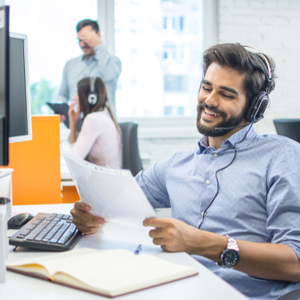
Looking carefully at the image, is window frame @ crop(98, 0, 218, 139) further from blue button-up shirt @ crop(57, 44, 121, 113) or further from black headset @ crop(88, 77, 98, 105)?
black headset @ crop(88, 77, 98, 105)

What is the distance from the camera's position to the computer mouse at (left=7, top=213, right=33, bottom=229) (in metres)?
1.00

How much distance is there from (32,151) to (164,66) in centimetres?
215

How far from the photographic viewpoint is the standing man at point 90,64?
295 cm

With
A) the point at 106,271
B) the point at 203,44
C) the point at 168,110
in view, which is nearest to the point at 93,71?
the point at 168,110

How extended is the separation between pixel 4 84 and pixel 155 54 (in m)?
2.81

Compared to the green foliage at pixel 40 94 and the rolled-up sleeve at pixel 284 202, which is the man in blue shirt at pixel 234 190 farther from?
the green foliage at pixel 40 94

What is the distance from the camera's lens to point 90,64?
302cm

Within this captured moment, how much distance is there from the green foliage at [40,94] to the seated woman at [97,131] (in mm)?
841

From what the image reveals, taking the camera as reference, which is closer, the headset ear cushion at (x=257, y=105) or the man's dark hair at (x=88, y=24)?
the headset ear cushion at (x=257, y=105)

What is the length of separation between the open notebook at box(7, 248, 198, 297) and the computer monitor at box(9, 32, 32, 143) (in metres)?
0.46

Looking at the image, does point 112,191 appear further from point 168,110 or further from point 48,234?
point 168,110

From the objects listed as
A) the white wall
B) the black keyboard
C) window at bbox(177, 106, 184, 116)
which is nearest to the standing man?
window at bbox(177, 106, 184, 116)

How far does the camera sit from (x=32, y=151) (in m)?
1.48

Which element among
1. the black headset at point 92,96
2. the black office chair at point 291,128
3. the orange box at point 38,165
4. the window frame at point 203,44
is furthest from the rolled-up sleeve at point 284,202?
the window frame at point 203,44
